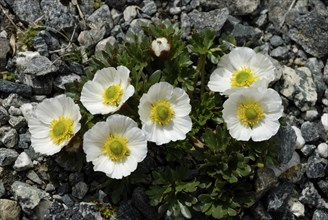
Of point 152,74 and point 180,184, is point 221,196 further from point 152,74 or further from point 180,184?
point 152,74

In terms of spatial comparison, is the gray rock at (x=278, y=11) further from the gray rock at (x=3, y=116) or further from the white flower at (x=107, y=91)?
the gray rock at (x=3, y=116)

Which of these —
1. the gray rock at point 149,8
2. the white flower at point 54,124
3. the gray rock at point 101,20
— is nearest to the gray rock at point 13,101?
the white flower at point 54,124

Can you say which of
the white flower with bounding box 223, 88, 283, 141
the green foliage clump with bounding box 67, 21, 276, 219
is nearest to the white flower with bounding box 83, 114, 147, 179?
the green foliage clump with bounding box 67, 21, 276, 219

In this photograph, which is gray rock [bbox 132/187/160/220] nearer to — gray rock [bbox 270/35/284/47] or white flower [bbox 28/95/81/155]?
white flower [bbox 28/95/81/155]

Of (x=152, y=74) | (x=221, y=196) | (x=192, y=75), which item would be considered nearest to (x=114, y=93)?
(x=152, y=74)

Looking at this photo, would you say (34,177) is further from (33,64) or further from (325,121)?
(325,121)

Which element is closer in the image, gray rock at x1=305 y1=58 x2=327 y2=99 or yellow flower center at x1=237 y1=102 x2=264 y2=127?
yellow flower center at x1=237 y1=102 x2=264 y2=127
